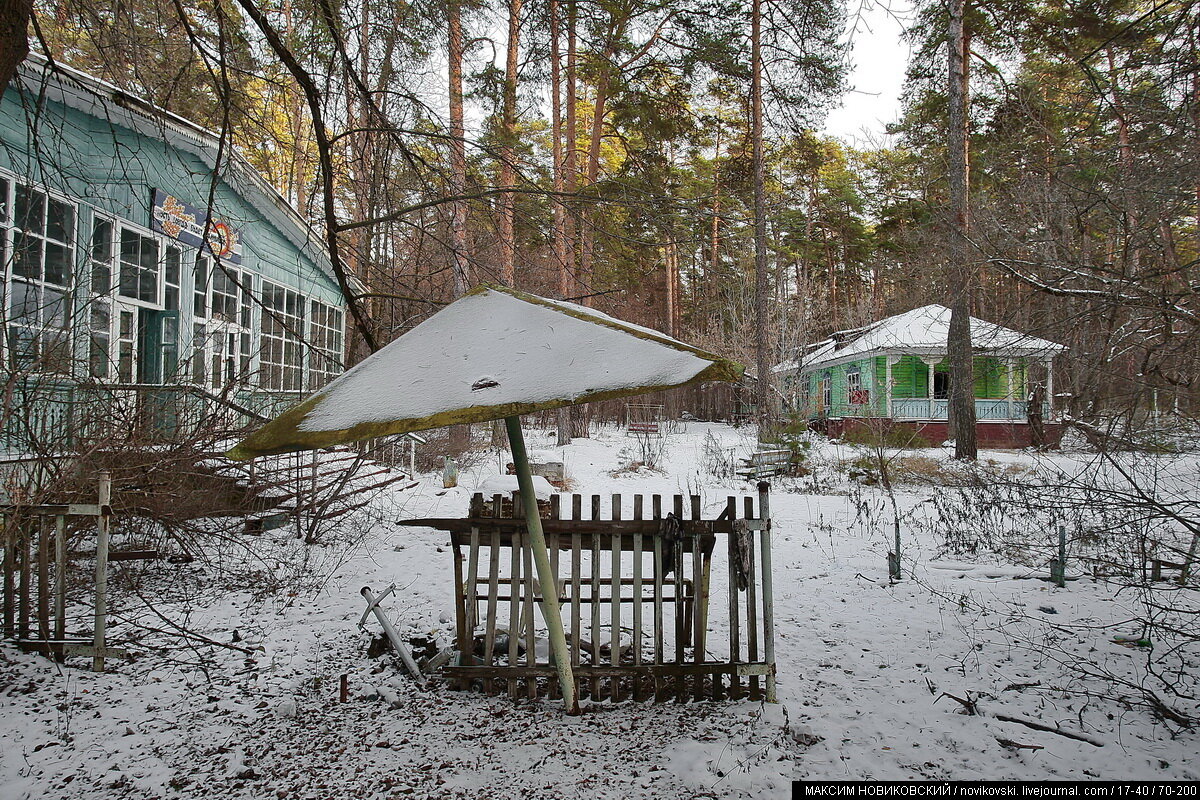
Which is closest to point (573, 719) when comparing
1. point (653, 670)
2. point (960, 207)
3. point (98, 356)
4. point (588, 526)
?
point (653, 670)

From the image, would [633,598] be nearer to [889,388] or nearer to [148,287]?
[148,287]

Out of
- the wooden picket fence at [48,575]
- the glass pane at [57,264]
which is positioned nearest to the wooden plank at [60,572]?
the wooden picket fence at [48,575]

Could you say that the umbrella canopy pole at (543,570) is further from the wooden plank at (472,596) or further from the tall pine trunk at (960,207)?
the tall pine trunk at (960,207)

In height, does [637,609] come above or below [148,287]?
below

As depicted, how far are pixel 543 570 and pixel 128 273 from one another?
826 centimetres

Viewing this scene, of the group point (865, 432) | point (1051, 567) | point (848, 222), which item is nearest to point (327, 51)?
point (1051, 567)

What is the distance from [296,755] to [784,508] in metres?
7.64

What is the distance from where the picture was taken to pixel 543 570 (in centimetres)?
297

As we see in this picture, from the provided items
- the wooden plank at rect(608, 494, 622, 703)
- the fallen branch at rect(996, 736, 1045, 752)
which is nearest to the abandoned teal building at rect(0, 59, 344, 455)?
the wooden plank at rect(608, 494, 622, 703)

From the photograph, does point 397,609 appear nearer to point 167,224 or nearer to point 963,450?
point 167,224

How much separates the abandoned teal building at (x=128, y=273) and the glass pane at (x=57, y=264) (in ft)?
0.05

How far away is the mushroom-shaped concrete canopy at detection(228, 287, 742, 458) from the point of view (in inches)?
84.4

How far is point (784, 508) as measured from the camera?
30.2ft

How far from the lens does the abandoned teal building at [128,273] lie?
3.77 meters
